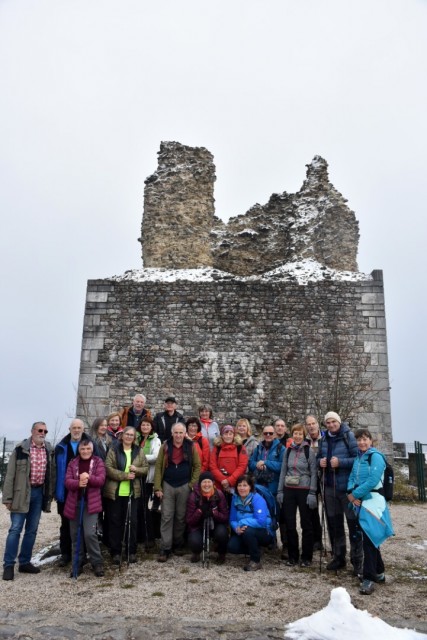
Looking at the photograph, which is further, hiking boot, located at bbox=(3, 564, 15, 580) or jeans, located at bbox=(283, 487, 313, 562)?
jeans, located at bbox=(283, 487, 313, 562)

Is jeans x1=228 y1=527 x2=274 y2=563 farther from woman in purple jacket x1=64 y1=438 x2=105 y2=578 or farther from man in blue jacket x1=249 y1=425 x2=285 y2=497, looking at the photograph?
woman in purple jacket x1=64 y1=438 x2=105 y2=578

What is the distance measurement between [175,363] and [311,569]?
6972 millimetres

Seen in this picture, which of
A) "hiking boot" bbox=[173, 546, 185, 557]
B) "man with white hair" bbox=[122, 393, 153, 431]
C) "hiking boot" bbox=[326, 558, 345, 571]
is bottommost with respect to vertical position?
"hiking boot" bbox=[173, 546, 185, 557]

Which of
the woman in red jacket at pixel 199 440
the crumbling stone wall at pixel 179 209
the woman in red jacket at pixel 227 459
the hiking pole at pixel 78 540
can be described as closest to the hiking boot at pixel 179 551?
the woman in red jacket at pixel 227 459

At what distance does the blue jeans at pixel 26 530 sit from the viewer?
18.4ft

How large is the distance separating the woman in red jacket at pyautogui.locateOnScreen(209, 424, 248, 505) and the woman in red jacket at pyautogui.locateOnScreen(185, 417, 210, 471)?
0.17 meters

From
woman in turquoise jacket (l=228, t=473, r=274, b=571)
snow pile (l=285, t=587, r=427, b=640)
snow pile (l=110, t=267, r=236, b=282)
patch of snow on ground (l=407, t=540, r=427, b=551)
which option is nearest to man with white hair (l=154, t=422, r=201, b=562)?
woman in turquoise jacket (l=228, t=473, r=274, b=571)

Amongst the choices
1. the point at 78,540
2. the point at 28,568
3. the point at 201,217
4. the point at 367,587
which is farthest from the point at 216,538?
the point at 201,217

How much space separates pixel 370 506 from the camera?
5023 mm

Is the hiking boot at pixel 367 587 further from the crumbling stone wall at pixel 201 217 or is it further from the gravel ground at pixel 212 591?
the crumbling stone wall at pixel 201 217

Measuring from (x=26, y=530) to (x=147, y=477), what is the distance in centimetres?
156

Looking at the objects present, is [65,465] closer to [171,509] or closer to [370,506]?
[171,509]

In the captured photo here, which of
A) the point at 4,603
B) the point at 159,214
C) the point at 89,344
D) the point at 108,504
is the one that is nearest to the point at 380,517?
the point at 108,504

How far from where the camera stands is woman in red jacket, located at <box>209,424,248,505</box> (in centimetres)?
622
